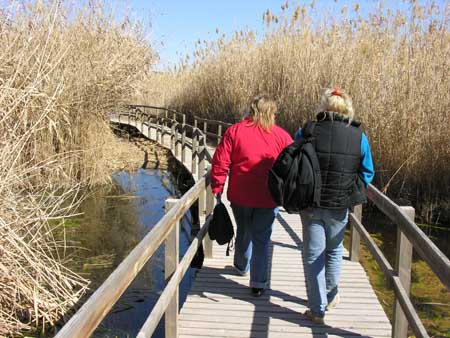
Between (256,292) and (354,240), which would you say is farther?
(354,240)

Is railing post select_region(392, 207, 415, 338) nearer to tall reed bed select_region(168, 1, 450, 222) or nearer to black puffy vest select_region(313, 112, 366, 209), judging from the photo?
black puffy vest select_region(313, 112, 366, 209)

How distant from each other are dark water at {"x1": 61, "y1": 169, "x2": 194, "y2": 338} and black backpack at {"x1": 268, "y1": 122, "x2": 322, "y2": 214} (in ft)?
8.20

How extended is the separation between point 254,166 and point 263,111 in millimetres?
436

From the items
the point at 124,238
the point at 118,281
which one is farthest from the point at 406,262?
the point at 124,238

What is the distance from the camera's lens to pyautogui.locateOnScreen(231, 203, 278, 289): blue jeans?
4.34 m

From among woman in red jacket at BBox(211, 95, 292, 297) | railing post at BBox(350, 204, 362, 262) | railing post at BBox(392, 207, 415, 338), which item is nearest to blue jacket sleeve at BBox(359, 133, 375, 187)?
railing post at BBox(392, 207, 415, 338)

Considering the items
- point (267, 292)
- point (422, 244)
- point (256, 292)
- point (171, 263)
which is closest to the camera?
point (422, 244)

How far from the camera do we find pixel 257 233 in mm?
4363

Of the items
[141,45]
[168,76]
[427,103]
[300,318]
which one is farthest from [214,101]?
[300,318]

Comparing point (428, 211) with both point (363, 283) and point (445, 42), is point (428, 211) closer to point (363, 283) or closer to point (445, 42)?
point (445, 42)

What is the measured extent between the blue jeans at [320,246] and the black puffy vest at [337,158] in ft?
0.35

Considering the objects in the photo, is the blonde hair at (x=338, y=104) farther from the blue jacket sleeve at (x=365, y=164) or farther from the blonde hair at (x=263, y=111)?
the blonde hair at (x=263, y=111)

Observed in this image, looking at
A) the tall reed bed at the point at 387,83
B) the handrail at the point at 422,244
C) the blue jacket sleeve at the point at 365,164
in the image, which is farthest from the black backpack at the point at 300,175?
the tall reed bed at the point at 387,83

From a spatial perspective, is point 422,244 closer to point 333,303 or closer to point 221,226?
point 333,303
